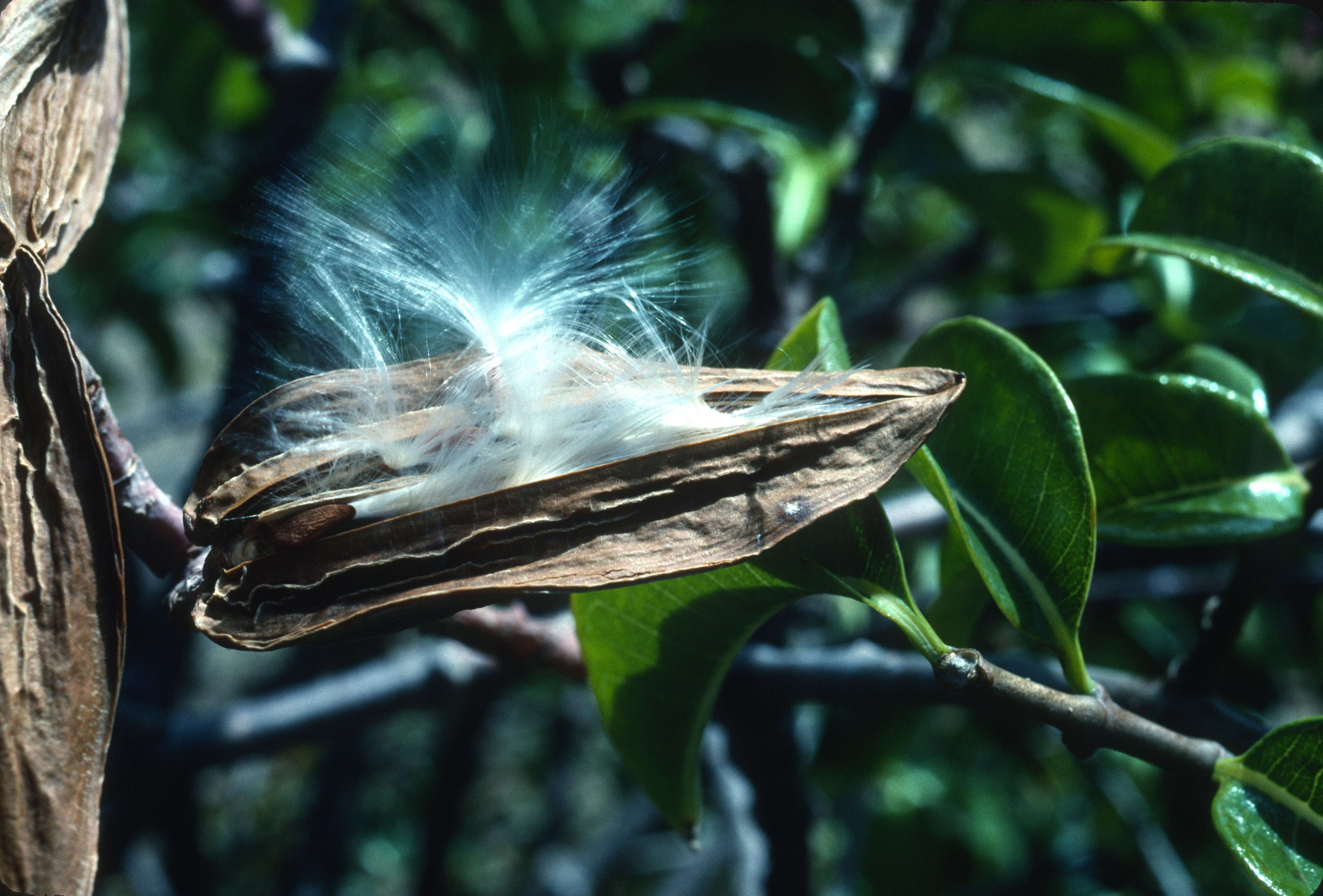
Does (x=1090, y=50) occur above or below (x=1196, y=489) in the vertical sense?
above

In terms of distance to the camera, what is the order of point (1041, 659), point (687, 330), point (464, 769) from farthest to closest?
point (464, 769), point (1041, 659), point (687, 330)

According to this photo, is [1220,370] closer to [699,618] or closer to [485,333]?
[699,618]

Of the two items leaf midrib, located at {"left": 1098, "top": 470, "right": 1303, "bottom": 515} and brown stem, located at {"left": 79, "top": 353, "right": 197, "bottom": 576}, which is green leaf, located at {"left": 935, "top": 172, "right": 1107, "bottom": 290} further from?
brown stem, located at {"left": 79, "top": 353, "right": 197, "bottom": 576}

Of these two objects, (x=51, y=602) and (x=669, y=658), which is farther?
(x=669, y=658)

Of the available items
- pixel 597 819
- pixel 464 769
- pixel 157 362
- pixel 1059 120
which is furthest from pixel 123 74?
pixel 597 819

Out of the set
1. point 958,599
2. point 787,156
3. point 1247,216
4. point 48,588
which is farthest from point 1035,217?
point 48,588

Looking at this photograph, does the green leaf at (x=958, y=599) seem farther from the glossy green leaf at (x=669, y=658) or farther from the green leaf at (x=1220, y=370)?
the green leaf at (x=1220, y=370)

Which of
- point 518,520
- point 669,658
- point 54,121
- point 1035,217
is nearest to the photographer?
A: point 518,520

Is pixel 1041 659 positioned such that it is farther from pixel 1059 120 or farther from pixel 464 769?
pixel 1059 120

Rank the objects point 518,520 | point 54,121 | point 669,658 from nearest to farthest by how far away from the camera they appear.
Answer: point 518,520 → point 54,121 → point 669,658
